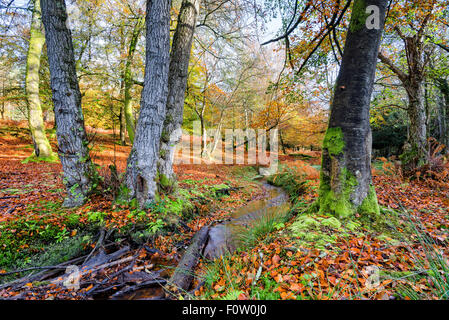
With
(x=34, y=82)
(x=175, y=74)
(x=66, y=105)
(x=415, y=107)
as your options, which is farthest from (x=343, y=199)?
(x=34, y=82)

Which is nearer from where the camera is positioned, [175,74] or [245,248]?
[245,248]

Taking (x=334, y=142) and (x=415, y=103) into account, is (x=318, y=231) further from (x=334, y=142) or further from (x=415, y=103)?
(x=415, y=103)

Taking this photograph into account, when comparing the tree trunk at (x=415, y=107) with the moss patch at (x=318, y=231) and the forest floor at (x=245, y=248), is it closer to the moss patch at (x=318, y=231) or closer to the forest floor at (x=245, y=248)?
the forest floor at (x=245, y=248)

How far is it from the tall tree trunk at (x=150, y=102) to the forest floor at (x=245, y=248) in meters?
0.49

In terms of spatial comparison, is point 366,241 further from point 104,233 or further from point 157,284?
point 104,233

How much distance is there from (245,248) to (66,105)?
4507 millimetres

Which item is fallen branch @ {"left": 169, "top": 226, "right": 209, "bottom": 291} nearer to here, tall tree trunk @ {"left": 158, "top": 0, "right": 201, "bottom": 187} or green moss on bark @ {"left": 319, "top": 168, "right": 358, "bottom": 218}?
tall tree trunk @ {"left": 158, "top": 0, "right": 201, "bottom": 187}

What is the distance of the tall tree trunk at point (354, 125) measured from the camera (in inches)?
108

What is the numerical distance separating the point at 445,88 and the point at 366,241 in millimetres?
9165

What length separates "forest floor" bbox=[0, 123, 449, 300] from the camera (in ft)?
5.34

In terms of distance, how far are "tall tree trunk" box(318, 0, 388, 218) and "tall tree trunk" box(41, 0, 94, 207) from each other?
16.4ft

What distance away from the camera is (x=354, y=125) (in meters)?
2.80

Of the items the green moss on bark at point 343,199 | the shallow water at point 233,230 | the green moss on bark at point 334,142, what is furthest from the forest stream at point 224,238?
the green moss on bark at point 334,142
